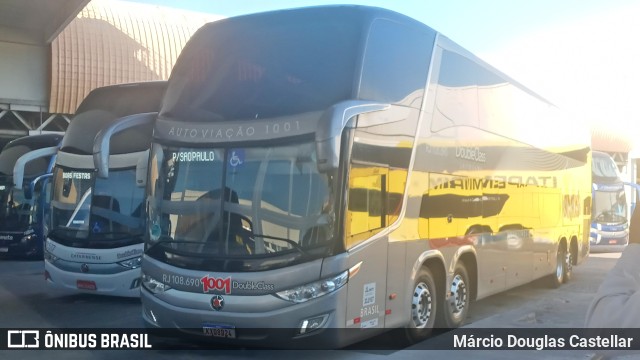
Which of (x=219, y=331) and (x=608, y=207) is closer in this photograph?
(x=219, y=331)

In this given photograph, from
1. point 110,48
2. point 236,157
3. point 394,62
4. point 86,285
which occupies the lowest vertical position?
point 86,285

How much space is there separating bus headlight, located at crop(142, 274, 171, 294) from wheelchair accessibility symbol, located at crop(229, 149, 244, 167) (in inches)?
58.3

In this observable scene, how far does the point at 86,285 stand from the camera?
10.8 m

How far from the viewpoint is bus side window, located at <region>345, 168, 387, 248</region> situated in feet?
22.7

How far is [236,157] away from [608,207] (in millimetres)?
21412

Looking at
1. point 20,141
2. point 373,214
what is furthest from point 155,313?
point 20,141

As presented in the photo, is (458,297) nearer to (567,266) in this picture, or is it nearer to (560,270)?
(560,270)

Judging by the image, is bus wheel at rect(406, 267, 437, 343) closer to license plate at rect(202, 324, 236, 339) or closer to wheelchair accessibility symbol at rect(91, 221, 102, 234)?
license plate at rect(202, 324, 236, 339)

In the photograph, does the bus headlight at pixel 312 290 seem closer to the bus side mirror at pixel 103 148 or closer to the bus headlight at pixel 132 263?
the bus side mirror at pixel 103 148

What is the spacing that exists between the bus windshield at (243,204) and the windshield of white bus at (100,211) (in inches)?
133

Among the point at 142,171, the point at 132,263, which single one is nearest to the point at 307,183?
the point at 142,171

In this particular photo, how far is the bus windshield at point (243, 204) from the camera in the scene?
6.82 meters

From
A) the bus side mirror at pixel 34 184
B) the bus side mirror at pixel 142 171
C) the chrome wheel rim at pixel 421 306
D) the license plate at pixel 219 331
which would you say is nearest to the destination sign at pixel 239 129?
the license plate at pixel 219 331

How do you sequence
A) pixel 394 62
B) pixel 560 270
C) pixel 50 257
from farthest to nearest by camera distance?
pixel 560 270
pixel 50 257
pixel 394 62
